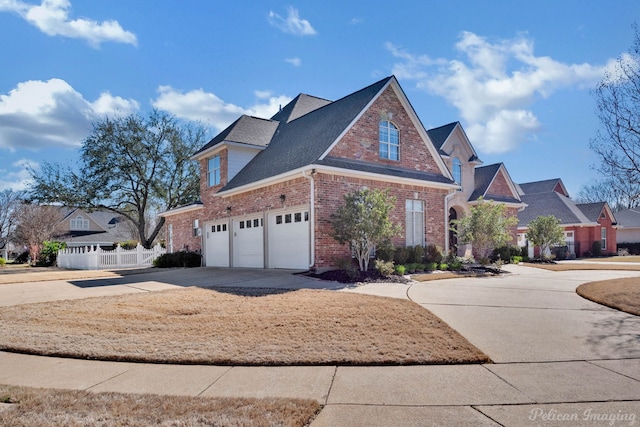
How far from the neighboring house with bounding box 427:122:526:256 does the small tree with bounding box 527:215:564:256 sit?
181 centimetres

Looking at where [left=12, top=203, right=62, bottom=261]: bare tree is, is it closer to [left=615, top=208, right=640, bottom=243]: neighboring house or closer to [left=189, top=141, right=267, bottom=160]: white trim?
[left=189, top=141, right=267, bottom=160]: white trim

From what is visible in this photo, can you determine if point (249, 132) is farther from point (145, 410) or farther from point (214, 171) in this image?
point (145, 410)

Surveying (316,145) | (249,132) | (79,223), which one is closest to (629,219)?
(249,132)

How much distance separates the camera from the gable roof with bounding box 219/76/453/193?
50.4ft

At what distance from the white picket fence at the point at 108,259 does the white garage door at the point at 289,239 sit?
14657mm

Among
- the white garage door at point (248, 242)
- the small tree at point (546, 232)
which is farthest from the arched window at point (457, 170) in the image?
the white garage door at point (248, 242)

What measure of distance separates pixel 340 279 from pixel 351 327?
6090 millimetres

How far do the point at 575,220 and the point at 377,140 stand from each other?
23.3 meters

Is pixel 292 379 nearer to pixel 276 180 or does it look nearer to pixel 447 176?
pixel 276 180

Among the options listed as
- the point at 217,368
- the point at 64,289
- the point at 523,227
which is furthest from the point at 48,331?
the point at 523,227

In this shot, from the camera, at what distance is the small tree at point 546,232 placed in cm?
2323

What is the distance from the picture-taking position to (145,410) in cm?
391

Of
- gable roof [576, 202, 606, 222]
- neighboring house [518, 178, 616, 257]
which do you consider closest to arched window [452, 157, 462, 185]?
neighboring house [518, 178, 616, 257]

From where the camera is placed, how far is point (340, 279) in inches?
505
